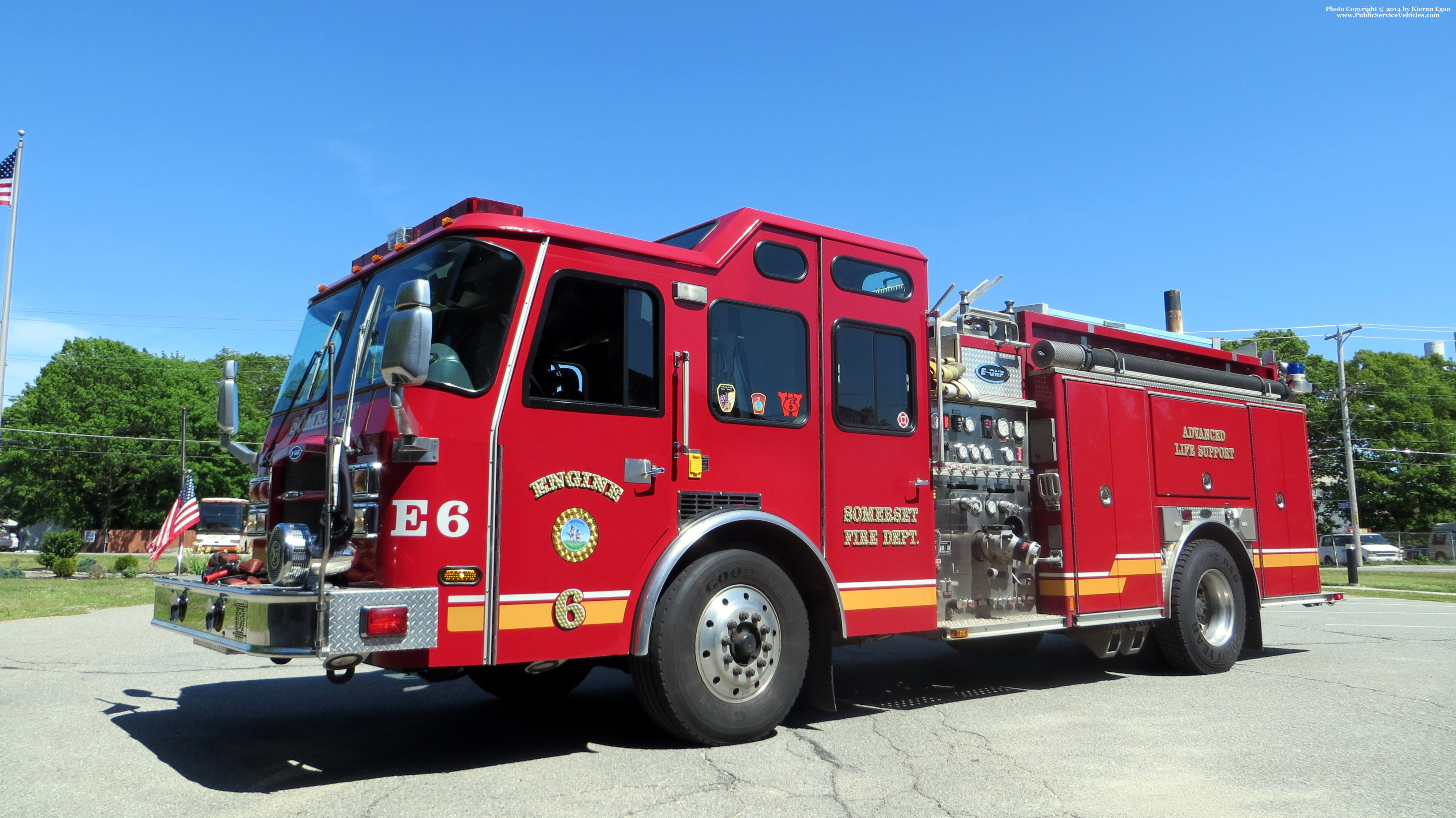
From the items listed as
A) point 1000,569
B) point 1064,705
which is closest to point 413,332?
point 1000,569

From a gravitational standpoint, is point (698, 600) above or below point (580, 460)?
below

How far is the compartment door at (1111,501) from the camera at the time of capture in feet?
25.1

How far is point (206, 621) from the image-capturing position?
495 cm

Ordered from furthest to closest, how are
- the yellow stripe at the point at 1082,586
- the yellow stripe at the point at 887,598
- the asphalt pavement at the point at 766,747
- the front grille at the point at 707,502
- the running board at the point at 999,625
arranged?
the yellow stripe at the point at 1082,586, the running board at the point at 999,625, the yellow stripe at the point at 887,598, the front grille at the point at 707,502, the asphalt pavement at the point at 766,747

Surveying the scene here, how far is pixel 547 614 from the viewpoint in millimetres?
4938

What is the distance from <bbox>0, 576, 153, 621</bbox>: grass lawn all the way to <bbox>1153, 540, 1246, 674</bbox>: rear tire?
14757mm

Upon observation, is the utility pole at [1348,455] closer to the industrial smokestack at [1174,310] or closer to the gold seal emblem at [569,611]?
the industrial smokestack at [1174,310]

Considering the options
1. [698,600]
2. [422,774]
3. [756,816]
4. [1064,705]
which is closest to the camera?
[756,816]

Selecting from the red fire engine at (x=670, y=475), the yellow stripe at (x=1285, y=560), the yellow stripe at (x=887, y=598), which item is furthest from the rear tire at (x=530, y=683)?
the yellow stripe at (x=1285, y=560)

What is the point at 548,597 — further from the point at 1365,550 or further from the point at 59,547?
the point at 1365,550

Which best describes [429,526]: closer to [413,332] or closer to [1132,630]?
[413,332]

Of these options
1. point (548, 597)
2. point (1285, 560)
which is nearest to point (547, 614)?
point (548, 597)

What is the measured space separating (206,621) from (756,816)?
9.43 ft

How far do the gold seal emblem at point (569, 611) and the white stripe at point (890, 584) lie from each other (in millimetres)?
1720
